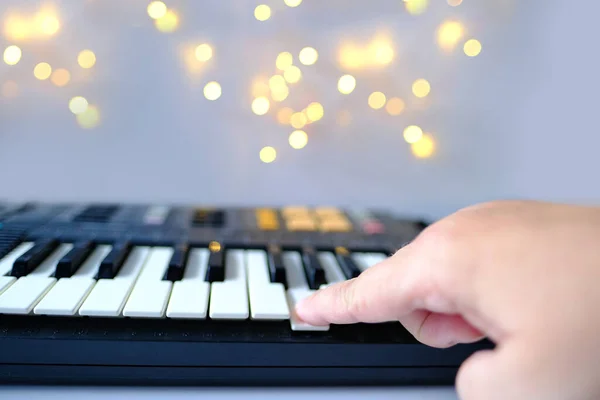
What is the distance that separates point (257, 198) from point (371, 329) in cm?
51

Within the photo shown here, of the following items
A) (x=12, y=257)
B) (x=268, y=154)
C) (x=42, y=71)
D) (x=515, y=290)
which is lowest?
(x=515, y=290)

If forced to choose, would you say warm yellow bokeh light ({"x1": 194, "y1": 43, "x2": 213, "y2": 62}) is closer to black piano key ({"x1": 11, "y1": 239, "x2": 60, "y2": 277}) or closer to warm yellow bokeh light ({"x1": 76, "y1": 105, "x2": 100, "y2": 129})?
warm yellow bokeh light ({"x1": 76, "y1": 105, "x2": 100, "y2": 129})

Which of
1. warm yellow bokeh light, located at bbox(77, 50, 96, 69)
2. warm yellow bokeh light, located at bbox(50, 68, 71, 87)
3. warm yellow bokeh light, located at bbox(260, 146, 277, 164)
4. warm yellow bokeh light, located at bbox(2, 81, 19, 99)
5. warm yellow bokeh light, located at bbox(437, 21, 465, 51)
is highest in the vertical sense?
warm yellow bokeh light, located at bbox(437, 21, 465, 51)

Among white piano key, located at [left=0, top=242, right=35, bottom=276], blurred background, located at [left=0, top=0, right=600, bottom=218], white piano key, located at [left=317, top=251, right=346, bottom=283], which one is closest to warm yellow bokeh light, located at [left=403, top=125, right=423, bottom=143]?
blurred background, located at [left=0, top=0, right=600, bottom=218]

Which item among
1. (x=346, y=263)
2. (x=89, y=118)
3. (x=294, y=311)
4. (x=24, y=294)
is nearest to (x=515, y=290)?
(x=294, y=311)

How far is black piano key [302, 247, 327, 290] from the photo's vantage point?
2.27ft

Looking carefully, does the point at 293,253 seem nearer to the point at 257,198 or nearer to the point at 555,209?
the point at 257,198

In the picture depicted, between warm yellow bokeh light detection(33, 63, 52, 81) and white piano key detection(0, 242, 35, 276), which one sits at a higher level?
warm yellow bokeh light detection(33, 63, 52, 81)

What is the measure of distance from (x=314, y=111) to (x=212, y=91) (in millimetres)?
194

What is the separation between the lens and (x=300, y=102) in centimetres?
103

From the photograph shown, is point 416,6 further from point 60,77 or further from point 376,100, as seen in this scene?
point 60,77

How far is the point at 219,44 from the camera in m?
0.99

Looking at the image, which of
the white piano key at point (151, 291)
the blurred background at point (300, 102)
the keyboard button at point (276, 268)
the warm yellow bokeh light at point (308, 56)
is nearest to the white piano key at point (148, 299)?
the white piano key at point (151, 291)

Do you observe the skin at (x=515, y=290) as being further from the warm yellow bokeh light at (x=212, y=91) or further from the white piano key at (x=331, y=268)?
the warm yellow bokeh light at (x=212, y=91)
